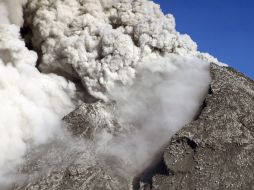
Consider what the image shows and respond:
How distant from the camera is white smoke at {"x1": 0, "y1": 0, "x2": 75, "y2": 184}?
30.4 meters

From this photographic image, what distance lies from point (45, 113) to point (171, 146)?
22.3 feet

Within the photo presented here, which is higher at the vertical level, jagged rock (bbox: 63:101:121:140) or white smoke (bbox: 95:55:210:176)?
white smoke (bbox: 95:55:210:176)

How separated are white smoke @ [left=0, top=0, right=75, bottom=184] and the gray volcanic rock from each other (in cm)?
625

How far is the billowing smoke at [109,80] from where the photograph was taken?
3056 centimetres

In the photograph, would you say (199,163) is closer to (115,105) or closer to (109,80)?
(115,105)

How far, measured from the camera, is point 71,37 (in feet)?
107

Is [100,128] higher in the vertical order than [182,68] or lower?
lower

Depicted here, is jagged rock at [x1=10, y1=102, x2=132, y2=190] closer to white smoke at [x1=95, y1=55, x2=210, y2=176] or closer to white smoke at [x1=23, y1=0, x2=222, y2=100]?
white smoke at [x1=95, y1=55, x2=210, y2=176]

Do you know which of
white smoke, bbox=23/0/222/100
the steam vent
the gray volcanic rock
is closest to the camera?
the gray volcanic rock

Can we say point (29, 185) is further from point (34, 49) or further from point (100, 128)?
point (34, 49)

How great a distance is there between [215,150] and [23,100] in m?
9.44

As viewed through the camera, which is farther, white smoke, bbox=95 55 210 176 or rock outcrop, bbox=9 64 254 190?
white smoke, bbox=95 55 210 176

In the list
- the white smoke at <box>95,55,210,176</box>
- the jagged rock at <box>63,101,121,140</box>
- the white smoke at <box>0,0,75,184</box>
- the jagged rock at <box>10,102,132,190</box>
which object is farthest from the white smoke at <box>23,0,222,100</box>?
the jagged rock at <box>10,102,132,190</box>

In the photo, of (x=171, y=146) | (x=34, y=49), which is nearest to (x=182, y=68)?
(x=171, y=146)
